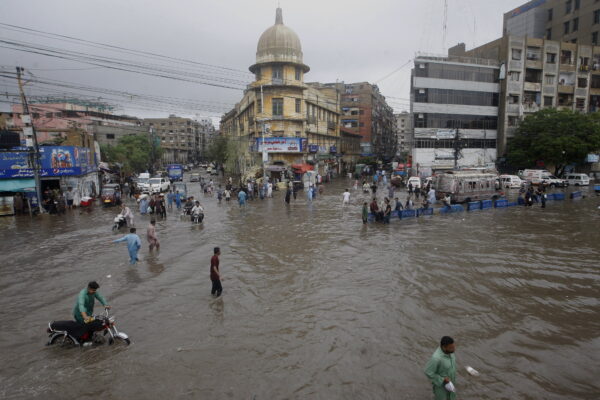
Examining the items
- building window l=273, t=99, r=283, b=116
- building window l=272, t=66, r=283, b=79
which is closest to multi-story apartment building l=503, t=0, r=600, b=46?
building window l=272, t=66, r=283, b=79

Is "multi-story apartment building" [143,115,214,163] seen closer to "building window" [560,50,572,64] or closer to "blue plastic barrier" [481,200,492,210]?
"building window" [560,50,572,64]

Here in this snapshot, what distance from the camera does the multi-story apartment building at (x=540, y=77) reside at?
2031 inches

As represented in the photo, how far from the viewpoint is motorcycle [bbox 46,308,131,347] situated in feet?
22.4

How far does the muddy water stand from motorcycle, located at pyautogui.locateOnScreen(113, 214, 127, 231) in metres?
1.55

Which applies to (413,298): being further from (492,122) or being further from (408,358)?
(492,122)

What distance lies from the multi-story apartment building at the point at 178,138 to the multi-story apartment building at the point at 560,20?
290 feet

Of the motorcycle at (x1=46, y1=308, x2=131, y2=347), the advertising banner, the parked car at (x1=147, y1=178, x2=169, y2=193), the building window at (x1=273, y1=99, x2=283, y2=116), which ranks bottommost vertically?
the motorcycle at (x1=46, y1=308, x2=131, y2=347)

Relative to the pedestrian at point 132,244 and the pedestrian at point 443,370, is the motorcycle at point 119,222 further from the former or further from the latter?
the pedestrian at point 443,370

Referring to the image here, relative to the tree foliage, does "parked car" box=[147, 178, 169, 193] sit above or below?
below

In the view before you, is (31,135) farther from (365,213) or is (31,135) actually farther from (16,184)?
(365,213)

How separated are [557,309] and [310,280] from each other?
246 inches

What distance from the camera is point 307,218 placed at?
842 inches

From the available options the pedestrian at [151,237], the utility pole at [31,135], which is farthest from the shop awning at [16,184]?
the pedestrian at [151,237]

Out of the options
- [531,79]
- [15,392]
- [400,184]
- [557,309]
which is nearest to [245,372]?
[15,392]
